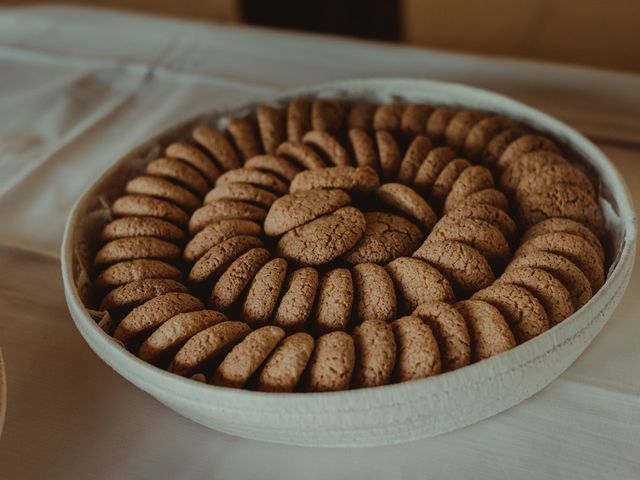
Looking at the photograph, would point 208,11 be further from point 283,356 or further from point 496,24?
point 283,356

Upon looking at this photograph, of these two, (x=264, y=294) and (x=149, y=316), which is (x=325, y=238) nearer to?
(x=264, y=294)

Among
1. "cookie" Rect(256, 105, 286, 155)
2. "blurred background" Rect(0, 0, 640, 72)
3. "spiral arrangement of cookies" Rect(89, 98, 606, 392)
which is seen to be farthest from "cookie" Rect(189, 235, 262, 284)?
"blurred background" Rect(0, 0, 640, 72)

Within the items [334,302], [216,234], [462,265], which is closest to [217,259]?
[216,234]

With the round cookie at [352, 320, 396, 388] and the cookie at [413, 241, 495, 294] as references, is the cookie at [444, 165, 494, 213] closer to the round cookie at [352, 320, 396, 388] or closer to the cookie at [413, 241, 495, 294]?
the cookie at [413, 241, 495, 294]

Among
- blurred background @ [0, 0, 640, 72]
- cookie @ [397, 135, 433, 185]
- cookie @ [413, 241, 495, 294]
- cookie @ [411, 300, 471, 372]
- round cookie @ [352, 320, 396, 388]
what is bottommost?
round cookie @ [352, 320, 396, 388]

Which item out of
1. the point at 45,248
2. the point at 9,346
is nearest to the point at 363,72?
the point at 45,248

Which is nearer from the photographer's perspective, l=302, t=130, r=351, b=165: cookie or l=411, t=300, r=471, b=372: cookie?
l=411, t=300, r=471, b=372: cookie
